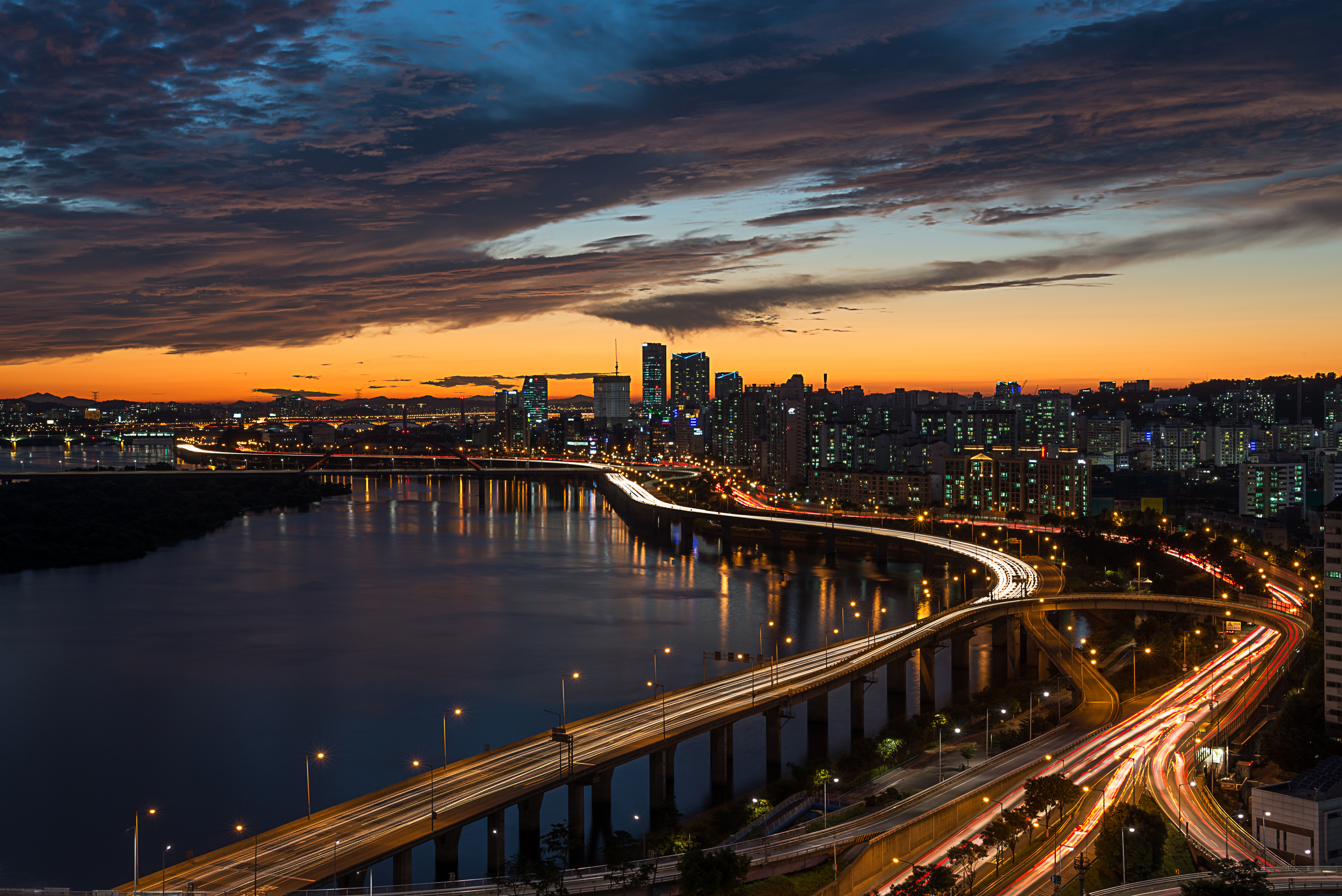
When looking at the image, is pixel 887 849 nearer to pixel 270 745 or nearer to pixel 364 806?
pixel 364 806

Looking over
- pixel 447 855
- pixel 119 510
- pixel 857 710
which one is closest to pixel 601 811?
pixel 447 855

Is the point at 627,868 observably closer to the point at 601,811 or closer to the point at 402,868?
the point at 402,868

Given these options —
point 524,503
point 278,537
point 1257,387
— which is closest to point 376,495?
point 524,503

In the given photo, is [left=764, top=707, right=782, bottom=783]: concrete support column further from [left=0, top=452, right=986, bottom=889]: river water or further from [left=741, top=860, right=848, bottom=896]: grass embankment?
[left=741, top=860, right=848, bottom=896]: grass embankment

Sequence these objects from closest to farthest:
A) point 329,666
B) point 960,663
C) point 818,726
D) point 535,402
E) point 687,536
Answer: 1. point 818,726
2. point 960,663
3. point 329,666
4. point 687,536
5. point 535,402

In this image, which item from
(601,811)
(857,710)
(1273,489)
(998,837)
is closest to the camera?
(998,837)

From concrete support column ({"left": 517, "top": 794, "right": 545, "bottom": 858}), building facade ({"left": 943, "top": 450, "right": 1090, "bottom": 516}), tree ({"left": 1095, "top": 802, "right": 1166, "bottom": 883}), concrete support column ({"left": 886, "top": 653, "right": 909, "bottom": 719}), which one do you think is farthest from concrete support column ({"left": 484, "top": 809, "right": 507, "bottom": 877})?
building facade ({"left": 943, "top": 450, "right": 1090, "bottom": 516})

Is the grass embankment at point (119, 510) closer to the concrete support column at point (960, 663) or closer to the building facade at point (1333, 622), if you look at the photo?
the concrete support column at point (960, 663)
